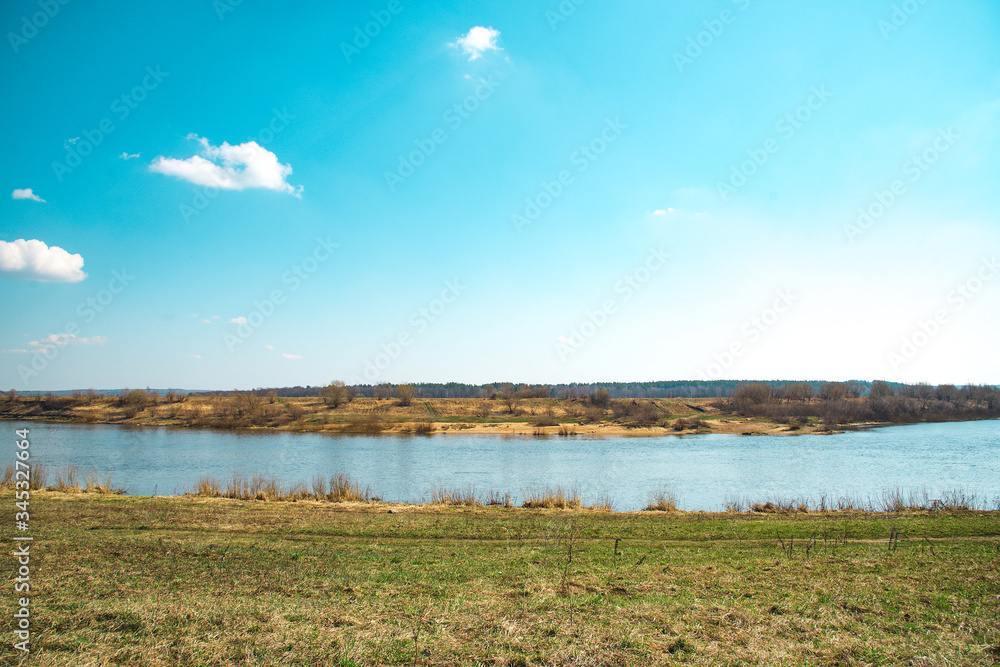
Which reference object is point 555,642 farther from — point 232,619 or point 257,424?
point 257,424

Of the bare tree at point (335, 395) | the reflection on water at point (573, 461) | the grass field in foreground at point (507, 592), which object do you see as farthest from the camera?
the bare tree at point (335, 395)

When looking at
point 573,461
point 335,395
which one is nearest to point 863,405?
point 573,461

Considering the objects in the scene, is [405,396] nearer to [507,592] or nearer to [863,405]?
[863,405]

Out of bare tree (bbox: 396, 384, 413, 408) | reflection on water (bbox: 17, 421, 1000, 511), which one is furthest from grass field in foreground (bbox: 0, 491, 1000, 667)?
bare tree (bbox: 396, 384, 413, 408)

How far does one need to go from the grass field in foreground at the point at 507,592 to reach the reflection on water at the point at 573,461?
9.96 meters

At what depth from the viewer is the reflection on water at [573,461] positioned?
2811cm

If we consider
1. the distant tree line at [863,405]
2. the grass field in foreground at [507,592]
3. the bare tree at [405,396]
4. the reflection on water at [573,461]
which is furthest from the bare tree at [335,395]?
the grass field in foreground at [507,592]

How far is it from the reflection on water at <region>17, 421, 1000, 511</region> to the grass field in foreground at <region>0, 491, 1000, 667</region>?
9961mm

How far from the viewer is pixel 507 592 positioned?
8.59m

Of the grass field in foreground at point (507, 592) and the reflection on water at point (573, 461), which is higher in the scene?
the grass field in foreground at point (507, 592)

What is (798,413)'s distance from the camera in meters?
79.9

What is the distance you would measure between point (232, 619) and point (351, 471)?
2837 centimetres

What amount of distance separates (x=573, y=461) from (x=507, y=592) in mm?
32670

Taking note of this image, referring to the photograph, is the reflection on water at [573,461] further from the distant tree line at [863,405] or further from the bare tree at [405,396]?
the bare tree at [405,396]
